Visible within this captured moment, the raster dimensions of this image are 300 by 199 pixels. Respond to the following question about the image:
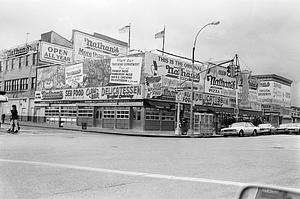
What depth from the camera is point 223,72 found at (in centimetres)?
4891

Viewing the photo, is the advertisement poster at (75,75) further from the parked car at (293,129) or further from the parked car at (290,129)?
the parked car at (293,129)

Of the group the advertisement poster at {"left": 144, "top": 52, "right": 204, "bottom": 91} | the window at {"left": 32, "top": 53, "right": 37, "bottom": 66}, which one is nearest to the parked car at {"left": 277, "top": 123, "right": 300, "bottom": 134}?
the advertisement poster at {"left": 144, "top": 52, "right": 204, "bottom": 91}

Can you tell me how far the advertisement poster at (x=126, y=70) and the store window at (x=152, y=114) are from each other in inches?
120

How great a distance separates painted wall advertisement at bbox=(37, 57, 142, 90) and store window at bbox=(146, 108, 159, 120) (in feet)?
10.1

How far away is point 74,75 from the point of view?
A: 45.0 meters

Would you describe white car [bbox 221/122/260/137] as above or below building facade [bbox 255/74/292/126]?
below

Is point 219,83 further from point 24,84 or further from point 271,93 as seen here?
point 24,84

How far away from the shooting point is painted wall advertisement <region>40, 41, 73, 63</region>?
50.2 m

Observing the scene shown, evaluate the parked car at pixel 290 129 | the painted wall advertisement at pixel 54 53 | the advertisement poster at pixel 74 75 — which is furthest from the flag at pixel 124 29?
the parked car at pixel 290 129

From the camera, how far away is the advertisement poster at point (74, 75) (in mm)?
44000

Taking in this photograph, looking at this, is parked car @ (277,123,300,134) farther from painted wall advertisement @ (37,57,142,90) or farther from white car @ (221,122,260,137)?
painted wall advertisement @ (37,57,142,90)

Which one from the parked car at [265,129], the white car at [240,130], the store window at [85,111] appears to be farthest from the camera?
the store window at [85,111]

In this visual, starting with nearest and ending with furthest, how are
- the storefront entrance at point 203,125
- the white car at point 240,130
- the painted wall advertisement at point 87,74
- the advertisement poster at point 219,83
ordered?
the white car at point 240,130 → the storefront entrance at point 203,125 → the painted wall advertisement at point 87,74 → the advertisement poster at point 219,83

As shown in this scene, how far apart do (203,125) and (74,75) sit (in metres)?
17.7
